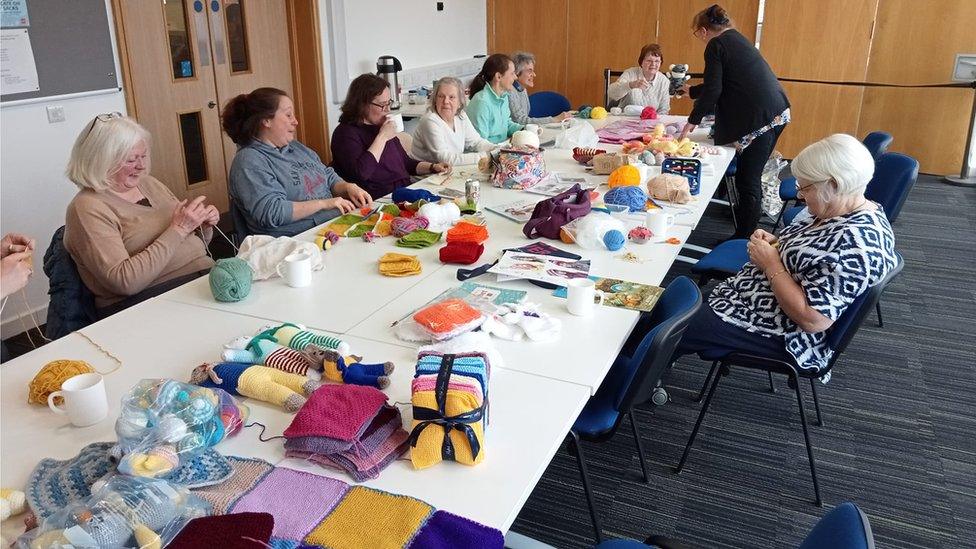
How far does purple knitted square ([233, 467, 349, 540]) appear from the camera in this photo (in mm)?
1228

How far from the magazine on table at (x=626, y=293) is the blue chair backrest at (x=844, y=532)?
98 cm

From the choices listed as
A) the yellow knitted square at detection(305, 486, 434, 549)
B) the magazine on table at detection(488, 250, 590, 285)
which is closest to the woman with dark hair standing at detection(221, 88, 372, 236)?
the magazine on table at detection(488, 250, 590, 285)

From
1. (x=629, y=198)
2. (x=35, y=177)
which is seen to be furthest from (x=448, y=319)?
(x=35, y=177)

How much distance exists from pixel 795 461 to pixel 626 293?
3.39ft

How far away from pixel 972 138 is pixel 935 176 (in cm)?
49

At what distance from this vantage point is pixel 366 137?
3617 mm

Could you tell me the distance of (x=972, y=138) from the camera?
6086 millimetres

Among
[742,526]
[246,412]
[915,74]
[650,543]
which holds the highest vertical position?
[915,74]

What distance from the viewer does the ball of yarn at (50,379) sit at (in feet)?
5.24

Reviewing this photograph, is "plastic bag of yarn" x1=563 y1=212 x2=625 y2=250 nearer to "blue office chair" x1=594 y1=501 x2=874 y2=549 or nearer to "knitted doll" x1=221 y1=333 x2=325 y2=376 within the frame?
"knitted doll" x1=221 y1=333 x2=325 y2=376

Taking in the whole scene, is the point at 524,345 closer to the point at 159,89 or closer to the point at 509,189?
the point at 509,189

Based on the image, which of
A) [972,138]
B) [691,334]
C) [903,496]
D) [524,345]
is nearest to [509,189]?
[691,334]

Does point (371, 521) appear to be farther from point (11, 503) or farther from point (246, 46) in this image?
point (246, 46)

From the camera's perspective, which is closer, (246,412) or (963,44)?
(246,412)
